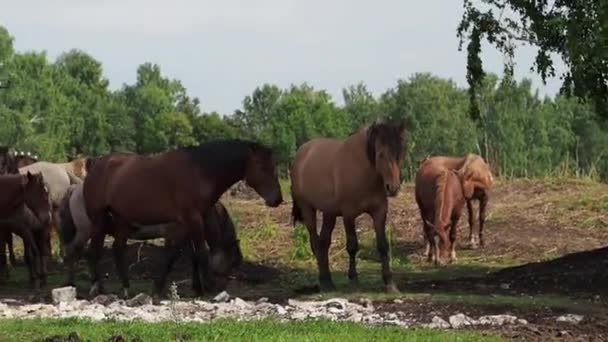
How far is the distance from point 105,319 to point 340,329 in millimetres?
2524

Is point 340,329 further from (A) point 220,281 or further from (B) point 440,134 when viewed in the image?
(B) point 440,134

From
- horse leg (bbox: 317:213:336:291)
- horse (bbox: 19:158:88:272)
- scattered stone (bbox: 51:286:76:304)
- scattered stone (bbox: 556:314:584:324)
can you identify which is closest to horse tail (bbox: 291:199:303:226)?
horse leg (bbox: 317:213:336:291)

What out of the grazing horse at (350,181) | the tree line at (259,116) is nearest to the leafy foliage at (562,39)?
the grazing horse at (350,181)

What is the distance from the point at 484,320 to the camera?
36.1 feet

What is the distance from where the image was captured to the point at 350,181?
14.4 m

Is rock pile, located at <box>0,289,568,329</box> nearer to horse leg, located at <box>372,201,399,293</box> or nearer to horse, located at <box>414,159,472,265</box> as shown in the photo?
horse leg, located at <box>372,201,399,293</box>

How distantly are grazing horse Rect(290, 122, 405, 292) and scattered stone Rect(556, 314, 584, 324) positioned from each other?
286 cm

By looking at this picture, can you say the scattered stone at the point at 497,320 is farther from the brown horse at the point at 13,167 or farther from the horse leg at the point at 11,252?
the horse leg at the point at 11,252

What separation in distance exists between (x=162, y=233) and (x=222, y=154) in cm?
211

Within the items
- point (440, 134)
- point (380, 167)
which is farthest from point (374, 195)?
point (440, 134)

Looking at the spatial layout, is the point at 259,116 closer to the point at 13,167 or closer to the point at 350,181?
the point at 13,167

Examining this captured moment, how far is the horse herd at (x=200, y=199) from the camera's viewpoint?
1424 cm

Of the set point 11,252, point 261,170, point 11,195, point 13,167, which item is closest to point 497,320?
point 261,170

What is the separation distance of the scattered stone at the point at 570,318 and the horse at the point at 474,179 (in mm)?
10664
